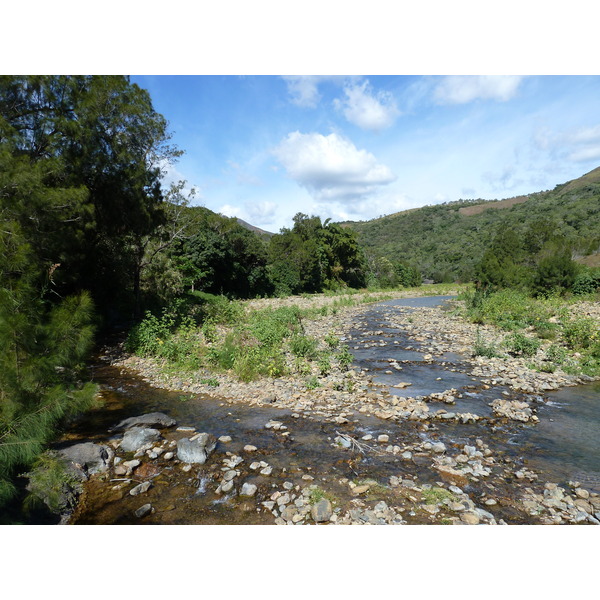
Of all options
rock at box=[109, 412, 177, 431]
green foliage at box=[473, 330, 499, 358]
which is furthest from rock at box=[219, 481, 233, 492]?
green foliage at box=[473, 330, 499, 358]

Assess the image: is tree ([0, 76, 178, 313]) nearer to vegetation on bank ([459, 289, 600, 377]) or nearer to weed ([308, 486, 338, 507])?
weed ([308, 486, 338, 507])

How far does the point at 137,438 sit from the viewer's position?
5.79 meters

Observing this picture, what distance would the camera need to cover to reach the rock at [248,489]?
444 centimetres

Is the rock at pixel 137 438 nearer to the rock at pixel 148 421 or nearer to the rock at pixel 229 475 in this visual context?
the rock at pixel 148 421

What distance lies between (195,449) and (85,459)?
159 centimetres

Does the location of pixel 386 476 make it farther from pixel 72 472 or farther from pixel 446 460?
pixel 72 472

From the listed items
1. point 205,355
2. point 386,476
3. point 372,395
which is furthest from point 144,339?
point 386,476

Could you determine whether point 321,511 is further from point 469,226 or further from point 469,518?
point 469,226

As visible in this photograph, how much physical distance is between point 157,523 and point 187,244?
75.9 feet

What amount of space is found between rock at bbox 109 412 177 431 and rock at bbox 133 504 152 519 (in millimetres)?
2375

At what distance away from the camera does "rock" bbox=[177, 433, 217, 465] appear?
17.3 feet

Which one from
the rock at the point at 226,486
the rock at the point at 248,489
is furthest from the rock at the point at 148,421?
the rock at the point at 248,489

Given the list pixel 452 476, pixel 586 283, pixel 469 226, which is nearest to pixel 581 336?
pixel 452 476

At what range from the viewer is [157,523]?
4.01 metres
